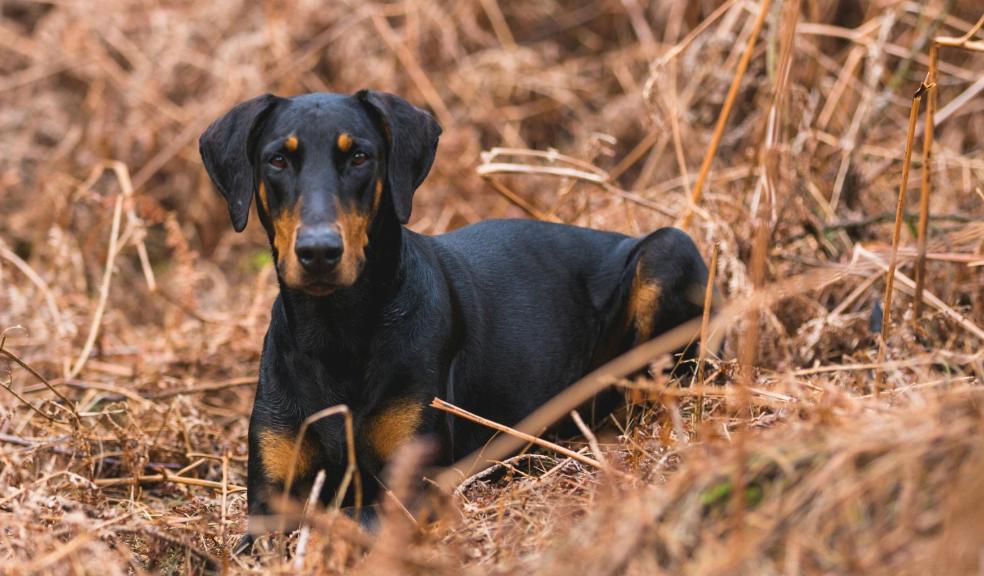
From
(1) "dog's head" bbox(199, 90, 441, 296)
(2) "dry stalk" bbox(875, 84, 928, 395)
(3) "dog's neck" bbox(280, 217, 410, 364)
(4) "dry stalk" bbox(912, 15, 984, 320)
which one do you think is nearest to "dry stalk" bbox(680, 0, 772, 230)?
(4) "dry stalk" bbox(912, 15, 984, 320)

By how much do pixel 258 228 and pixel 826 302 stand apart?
14.8 feet

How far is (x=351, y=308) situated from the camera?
3930 millimetres

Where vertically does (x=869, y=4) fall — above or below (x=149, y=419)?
above

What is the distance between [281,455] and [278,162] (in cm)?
96

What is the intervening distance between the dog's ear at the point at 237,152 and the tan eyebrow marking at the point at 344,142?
36 cm

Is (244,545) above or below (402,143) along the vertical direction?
below

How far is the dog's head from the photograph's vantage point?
3.54 metres

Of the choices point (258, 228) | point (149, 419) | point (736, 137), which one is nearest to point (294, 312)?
point (149, 419)

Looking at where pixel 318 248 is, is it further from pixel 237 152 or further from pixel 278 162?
pixel 237 152

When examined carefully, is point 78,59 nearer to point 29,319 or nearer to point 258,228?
point 258,228

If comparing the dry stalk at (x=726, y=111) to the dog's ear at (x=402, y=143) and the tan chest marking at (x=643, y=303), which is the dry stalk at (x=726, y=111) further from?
the dog's ear at (x=402, y=143)

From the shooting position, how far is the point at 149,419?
5.33 meters

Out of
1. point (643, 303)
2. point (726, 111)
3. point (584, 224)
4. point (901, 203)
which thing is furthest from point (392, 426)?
point (584, 224)

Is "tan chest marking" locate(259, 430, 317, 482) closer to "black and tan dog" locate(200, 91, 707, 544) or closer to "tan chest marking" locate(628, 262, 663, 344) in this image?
"black and tan dog" locate(200, 91, 707, 544)
